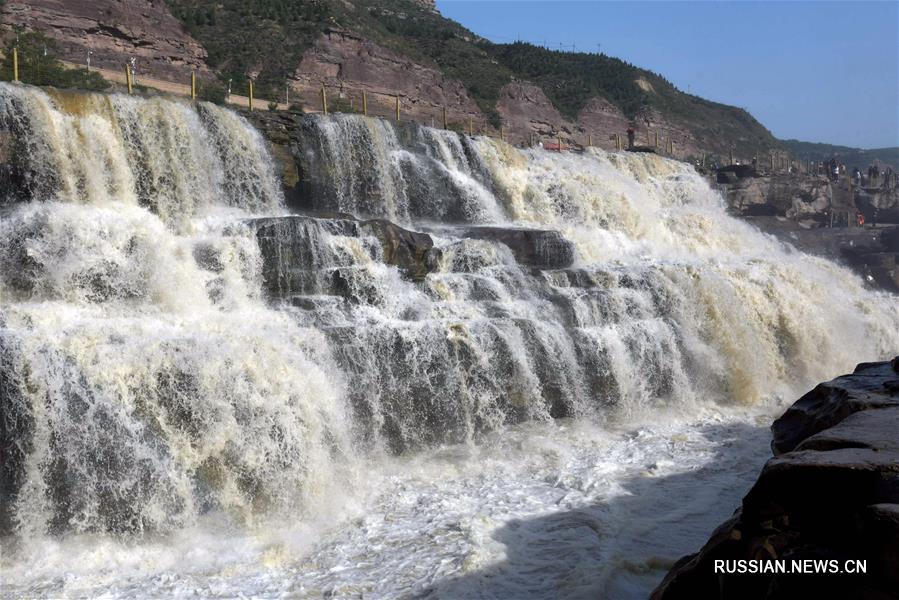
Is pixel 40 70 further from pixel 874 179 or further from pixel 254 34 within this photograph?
pixel 874 179

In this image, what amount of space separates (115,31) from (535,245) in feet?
63.6

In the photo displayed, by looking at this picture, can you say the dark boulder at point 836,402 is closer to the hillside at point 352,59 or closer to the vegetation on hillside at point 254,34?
the hillside at point 352,59

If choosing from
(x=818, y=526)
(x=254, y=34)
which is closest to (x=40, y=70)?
(x=254, y=34)

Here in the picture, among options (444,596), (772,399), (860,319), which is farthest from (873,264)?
(444,596)

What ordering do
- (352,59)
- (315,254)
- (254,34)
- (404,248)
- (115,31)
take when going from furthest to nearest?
(352,59)
(254,34)
(115,31)
(404,248)
(315,254)

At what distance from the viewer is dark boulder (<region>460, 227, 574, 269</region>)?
48.1 feet

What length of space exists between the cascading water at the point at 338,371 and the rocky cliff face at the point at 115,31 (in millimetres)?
13198

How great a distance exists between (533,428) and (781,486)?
7.08 m

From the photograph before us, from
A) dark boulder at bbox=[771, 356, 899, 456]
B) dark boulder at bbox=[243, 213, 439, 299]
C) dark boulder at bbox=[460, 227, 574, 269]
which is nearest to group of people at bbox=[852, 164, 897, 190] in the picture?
dark boulder at bbox=[460, 227, 574, 269]

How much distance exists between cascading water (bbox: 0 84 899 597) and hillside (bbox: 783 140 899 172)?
293 feet

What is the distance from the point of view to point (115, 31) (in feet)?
86.7

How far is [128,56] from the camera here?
1046 inches

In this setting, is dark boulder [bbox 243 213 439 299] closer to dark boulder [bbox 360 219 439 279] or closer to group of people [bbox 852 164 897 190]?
dark boulder [bbox 360 219 439 279]

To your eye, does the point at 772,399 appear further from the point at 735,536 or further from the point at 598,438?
the point at 735,536
